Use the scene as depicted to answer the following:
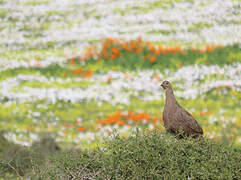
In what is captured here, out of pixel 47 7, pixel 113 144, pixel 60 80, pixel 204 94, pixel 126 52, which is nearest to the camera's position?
pixel 113 144

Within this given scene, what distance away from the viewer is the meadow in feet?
41.1

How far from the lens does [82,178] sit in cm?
421

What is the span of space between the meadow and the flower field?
0.04m

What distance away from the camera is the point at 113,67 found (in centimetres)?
1802

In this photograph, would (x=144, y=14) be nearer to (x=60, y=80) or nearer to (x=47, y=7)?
(x=47, y=7)

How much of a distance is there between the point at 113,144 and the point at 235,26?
63.2 feet

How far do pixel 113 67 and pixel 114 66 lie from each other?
0.08 m

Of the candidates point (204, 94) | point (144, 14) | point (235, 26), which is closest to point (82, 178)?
point (204, 94)

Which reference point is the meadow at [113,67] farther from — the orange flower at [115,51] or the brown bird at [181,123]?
the brown bird at [181,123]

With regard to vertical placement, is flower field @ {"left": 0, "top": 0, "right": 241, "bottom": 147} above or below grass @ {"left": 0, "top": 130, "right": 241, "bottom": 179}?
below

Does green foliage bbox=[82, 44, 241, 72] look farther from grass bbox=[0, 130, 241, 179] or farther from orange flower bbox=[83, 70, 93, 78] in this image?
grass bbox=[0, 130, 241, 179]

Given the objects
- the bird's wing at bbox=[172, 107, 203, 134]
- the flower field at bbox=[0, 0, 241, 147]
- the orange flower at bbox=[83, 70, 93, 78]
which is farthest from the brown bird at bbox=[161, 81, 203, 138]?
the orange flower at bbox=[83, 70, 93, 78]

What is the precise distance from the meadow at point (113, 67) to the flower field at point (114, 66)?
0.12 ft

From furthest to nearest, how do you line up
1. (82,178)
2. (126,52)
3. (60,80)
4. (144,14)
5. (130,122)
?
(144,14) → (126,52) → (60,80) → (130,122) → (82,178)
